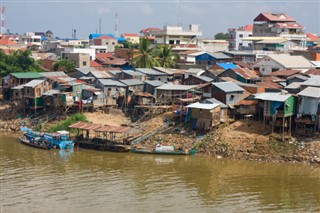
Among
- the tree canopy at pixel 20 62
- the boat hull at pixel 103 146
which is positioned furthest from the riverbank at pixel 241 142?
the tree canopy at pixel 20 62

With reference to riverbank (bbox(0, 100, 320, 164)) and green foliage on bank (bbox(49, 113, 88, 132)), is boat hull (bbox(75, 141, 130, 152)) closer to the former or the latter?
riverbank (bbox(0, 100, 320, 164))

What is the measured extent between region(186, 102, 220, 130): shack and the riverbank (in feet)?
1.74

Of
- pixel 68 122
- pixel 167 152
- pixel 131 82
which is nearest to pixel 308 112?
pixel 167 152

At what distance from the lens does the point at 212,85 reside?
38594mm

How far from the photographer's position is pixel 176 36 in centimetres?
7412

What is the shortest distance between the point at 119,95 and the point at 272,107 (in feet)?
44.2

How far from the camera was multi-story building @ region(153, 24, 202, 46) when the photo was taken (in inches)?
2886

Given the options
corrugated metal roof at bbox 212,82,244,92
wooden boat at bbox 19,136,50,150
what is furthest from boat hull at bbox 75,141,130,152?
corrugated metal roof at bbox 212,82,244,92

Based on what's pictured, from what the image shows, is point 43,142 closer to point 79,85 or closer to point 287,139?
point 79,85

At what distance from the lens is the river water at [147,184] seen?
2430 centimetres

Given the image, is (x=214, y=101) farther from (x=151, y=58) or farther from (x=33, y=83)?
(x=151, y=58)

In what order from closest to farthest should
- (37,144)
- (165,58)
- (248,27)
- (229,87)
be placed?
(37,144)
(229,87)
(165,58)
(248,27)

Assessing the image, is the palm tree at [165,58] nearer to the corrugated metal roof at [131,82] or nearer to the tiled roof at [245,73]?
the corrugated metal roof at [131,82]

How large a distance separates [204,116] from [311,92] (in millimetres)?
6996
